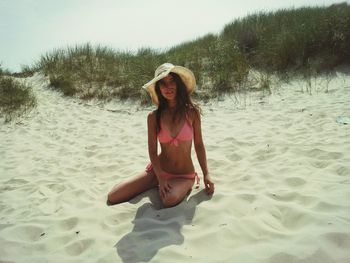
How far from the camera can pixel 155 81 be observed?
9.89ft

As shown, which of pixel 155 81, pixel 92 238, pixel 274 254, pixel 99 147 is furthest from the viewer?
pixel 99 147

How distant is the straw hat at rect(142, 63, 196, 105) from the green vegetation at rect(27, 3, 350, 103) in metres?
4.64

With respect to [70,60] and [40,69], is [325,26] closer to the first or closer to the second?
[70,60]

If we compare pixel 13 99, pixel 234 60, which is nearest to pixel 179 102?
pixel 234 60

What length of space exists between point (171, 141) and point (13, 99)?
598 centimetres

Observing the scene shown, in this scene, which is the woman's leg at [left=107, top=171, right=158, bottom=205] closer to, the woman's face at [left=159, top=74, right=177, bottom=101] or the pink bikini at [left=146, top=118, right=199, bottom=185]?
the pink bikini at [left=146, top=118, right=199, bottom=185]

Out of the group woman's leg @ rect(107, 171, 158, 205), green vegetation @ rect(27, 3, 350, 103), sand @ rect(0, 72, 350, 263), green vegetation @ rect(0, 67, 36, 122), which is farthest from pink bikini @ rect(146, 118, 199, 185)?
green vegetation @ rect(0, 67, 36, 122)

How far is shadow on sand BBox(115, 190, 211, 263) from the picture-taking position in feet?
7.95

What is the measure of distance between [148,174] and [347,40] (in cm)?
687

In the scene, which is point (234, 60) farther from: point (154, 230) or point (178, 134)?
point (154, 230)

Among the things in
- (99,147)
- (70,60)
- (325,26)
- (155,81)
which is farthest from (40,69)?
(155,81)

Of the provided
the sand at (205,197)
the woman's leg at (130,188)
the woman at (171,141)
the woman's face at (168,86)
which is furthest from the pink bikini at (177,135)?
the sand at (205,197)

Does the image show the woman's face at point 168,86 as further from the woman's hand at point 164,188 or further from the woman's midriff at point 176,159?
the woman's hand at point 164,188

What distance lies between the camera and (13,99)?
25.9ft
